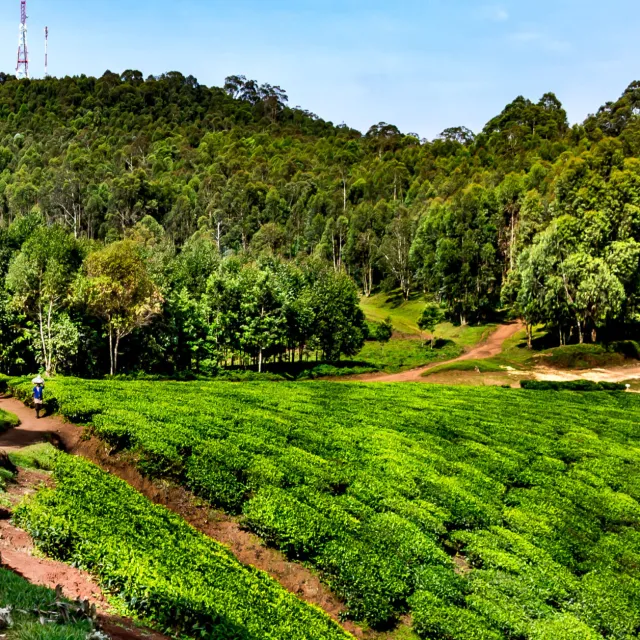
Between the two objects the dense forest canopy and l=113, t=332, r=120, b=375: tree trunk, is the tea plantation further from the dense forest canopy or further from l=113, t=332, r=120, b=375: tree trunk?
the dense forest canopy

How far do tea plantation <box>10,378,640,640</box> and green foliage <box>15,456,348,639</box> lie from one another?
1.12 ft

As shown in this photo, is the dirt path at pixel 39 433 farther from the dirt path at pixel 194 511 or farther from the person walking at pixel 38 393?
the person walking at pixel 38 393

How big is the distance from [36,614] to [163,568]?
169 inches

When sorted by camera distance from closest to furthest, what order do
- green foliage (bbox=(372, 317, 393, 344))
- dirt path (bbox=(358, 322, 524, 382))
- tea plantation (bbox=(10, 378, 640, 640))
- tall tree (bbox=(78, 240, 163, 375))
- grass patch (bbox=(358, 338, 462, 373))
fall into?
tea plantation (bbox=(10, 378, 640, 640)) → tall tree (bbox=(78, 240, 163, 375)) → dirt path (bbox=(358, 322, 524, 382)) → grass patch (bbox=(358, 338, 462, 373)) → green foliage (bbox=(372, 317, 393, 344))

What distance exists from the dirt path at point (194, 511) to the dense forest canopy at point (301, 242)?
21003 millimetres

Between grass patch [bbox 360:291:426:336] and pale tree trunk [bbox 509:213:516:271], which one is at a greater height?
pale tree trunk [bbox 509:213:516:271]

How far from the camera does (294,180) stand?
16025cm

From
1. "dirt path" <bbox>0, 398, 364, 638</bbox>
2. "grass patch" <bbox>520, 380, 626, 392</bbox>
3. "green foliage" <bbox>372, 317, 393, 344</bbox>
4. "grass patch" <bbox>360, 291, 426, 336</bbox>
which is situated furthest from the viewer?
"grass patch" <bbox>360, 291, 426, 336</bbox>

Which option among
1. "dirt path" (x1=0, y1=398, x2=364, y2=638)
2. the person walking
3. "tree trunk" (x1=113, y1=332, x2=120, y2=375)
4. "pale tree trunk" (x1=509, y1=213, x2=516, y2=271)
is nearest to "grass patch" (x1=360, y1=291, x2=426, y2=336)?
"pale tree trunk" (x1=509, y1=213, x2=516, y2=271)

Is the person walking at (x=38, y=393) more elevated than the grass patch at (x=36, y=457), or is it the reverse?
the person walking at (x=38, y=393)

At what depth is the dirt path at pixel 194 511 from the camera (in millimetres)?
15609

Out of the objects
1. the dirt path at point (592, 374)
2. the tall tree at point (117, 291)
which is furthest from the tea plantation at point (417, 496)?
the dirt path at point (592, 374)

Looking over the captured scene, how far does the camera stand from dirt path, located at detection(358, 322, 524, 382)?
2264 inches

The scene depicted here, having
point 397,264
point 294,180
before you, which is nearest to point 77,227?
point 294,180
